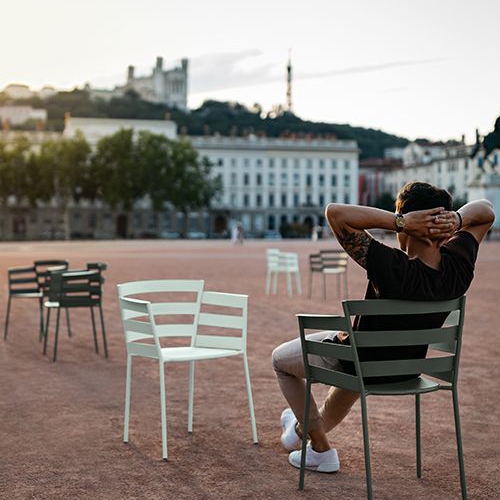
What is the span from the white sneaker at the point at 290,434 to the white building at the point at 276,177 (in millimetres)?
104035

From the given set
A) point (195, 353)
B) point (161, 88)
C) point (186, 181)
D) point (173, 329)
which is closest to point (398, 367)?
point (195, 353)

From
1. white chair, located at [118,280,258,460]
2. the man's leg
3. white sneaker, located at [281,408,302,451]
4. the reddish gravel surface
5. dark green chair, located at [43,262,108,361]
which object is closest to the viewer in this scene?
the reddish gravel surface

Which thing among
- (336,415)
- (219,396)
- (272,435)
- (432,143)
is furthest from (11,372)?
(432,143)

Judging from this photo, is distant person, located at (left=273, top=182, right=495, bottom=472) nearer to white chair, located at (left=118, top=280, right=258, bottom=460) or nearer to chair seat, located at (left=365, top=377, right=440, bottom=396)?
chair seat, located at (left=365, top=377, right=440, bottom=396)

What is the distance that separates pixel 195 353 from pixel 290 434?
79cm

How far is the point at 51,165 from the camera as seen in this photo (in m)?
90.5

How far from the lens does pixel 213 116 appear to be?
489 feet

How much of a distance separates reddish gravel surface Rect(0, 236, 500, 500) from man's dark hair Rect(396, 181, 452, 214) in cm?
142

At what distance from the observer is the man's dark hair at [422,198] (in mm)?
4391

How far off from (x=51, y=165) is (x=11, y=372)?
8410cm

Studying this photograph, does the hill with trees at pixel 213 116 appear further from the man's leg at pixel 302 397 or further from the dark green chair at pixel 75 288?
the man's leg at pixel 302 397

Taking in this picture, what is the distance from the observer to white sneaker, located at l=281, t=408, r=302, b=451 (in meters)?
5.48

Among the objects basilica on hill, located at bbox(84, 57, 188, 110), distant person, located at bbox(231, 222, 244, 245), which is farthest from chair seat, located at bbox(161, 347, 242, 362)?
basilica on hill, located at bbox(84, 57, 188, 110)

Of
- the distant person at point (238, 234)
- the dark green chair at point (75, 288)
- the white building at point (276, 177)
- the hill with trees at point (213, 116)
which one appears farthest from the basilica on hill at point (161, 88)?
the dark green chair at point (75, 288)
